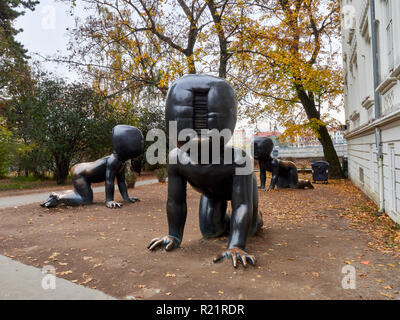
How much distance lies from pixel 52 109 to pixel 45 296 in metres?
13.5

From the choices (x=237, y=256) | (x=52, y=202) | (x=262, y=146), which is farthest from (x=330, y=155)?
(x=237, y=256)

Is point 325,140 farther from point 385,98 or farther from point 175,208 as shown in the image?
point 175,208

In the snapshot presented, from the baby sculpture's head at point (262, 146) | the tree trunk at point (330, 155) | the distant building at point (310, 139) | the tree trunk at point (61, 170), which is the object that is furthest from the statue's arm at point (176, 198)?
the tree trunk at point (330, 155)

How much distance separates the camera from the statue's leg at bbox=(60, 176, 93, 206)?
25.5ft

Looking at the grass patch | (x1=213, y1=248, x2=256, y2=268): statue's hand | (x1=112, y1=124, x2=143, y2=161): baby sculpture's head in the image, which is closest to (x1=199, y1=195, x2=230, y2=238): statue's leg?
(x1=213, y1=248, x2=256, y2=268): statue's hand

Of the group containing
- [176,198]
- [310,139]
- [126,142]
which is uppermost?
[310,139]

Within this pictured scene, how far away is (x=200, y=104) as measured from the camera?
10.2 feet

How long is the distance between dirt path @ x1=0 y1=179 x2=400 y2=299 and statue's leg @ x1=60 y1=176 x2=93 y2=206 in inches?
45.6

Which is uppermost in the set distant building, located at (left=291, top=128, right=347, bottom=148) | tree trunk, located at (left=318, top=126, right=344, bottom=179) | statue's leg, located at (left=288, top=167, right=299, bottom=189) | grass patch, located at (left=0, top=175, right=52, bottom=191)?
distant building, located at (left=291, top=128, right=347, bottom=148)

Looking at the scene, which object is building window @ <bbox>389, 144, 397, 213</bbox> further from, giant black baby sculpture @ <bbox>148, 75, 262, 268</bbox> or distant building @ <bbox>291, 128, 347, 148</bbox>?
distant building @ <bbox>291, 128, 347, 148</bbox>

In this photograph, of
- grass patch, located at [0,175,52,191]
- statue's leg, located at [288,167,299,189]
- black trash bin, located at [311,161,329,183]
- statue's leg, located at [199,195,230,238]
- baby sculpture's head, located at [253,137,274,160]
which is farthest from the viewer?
Answer: grass patch, located at [0,175,52,191]

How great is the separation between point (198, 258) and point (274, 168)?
25.5 ft

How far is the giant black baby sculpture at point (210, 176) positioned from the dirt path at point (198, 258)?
233 millimetres
